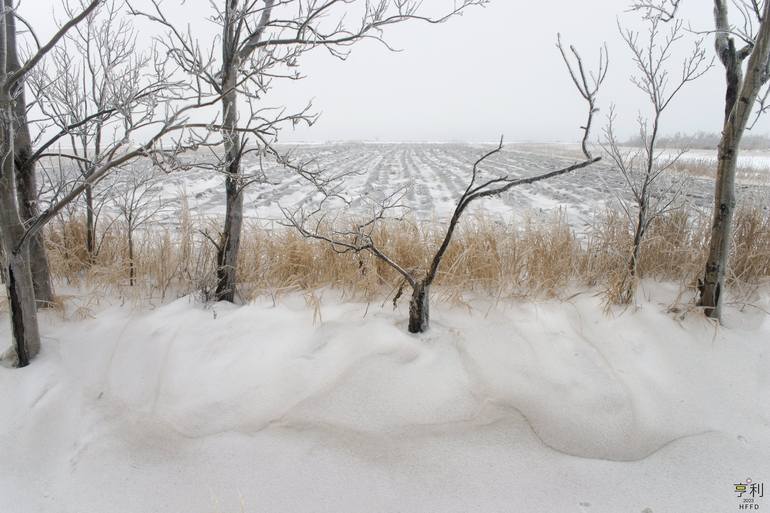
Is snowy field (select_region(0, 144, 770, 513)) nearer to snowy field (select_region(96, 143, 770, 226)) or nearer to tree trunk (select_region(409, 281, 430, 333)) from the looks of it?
tree trunk (select_region(409, 281, 430, 333))

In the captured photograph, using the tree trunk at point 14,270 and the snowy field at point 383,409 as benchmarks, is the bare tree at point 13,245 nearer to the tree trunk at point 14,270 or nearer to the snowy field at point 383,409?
the tree trunk at point 14,270

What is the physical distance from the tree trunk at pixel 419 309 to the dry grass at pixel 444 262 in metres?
0.36

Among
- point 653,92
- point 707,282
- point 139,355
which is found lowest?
point 139,355

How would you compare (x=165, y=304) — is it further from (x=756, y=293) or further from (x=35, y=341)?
(x=756, y=293)

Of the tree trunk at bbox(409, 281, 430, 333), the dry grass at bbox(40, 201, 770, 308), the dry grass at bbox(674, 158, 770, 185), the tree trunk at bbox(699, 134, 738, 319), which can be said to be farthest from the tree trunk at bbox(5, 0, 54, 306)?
the dry grass at bbox(674, 158, 770, 185)

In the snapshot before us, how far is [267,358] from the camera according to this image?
2.05m

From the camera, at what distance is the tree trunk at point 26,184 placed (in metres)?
2.19

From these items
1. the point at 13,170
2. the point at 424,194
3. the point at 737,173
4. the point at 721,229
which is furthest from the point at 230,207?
the point at 737,173

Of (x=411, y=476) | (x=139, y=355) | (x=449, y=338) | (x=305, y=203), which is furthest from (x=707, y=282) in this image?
(x=305, y=203)

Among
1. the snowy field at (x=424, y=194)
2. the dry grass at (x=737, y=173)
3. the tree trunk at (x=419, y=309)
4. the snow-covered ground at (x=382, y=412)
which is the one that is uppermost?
the dry grass at (x=737, y=173)

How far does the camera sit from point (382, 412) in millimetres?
1803

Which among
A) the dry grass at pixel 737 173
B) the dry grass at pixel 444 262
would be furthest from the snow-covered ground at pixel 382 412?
the dry grass at pixel 737 173

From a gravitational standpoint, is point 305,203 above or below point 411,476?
above

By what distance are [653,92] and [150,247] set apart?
3425 millimetres
